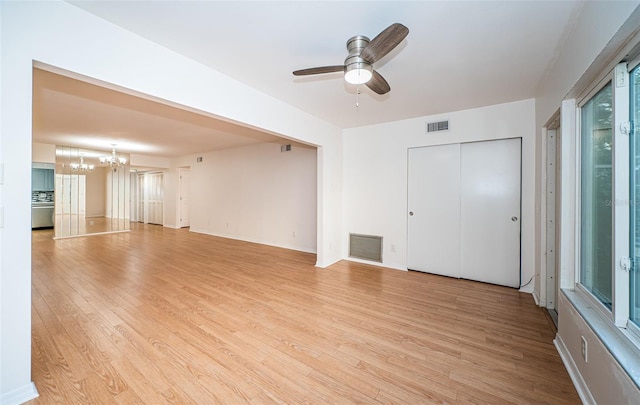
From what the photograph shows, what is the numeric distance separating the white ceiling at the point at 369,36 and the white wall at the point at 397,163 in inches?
11.8

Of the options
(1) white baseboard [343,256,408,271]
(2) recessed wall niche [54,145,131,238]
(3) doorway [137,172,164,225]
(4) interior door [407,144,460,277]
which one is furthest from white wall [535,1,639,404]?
(3) doorway [137,172,164,225]

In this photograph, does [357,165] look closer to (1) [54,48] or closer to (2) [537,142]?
(2) [537,142]

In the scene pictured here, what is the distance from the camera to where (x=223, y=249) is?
5.82 m

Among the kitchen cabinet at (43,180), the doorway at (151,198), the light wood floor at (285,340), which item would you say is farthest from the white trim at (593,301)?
the kitchen cabinet at (43,180)

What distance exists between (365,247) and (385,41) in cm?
364

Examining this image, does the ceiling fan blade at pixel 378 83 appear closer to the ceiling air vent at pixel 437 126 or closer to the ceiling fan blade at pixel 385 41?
the ceiling fan blade at pixel 385 41

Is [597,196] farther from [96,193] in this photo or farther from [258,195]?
[96,193]

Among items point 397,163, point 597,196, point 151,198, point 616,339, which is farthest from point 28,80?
point 151,198

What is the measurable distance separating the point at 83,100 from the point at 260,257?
3692mm

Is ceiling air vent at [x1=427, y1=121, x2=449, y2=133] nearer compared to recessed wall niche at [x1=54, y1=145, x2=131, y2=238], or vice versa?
ceiling air vent at [x1=427, y1=121, x2=449, y2=133]

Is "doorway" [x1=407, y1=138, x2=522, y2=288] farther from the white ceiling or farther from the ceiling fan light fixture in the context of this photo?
the ceiling fan light fixture

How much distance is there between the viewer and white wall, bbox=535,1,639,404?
4.19 ft

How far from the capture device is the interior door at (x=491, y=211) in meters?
3.53

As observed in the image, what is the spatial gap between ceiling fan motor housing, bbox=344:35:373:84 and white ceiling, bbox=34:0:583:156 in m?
0.07
